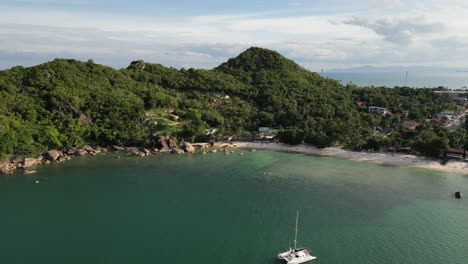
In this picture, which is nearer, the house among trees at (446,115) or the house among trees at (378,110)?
the house among trees at (446,115)

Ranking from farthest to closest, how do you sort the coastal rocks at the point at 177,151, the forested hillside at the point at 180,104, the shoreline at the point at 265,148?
the coastal rocks at the point at 177,151 < the forested hillside at the point at 180,104 < the shoreline at the point at 265,148

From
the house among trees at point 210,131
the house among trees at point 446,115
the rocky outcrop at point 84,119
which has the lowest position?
the house among trees at point 210,131

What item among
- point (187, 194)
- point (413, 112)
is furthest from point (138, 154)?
point (413, 112)

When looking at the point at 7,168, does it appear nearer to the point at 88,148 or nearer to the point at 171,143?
the point at 88,148

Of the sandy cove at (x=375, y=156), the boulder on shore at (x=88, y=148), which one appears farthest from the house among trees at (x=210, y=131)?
the boulder on shore at (x=88, y=148)

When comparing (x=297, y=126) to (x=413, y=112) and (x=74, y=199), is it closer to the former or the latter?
(x=413, y=112)

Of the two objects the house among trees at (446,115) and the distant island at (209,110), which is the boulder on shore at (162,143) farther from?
the house among trees at (446,115)
